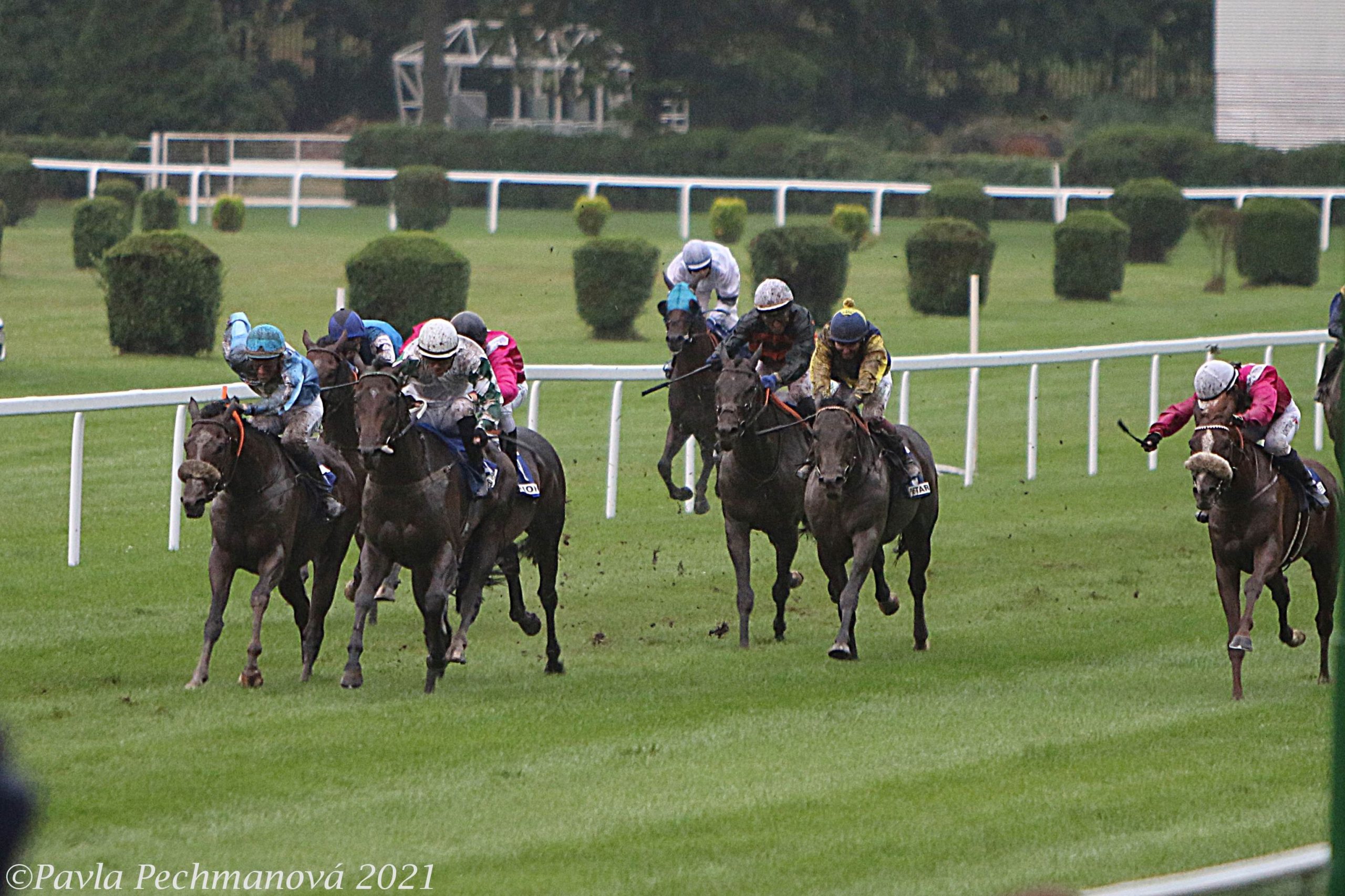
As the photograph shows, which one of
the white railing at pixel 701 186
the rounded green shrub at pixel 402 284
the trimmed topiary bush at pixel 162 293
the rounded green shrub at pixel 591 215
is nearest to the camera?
the trimmed topiary bush at pixel 162 293

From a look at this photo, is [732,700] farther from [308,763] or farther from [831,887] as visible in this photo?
[831,887]

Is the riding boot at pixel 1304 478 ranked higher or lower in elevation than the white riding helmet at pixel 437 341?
lower

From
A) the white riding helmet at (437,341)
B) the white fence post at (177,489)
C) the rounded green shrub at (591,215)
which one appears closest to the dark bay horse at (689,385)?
the white fence post at (177,489)

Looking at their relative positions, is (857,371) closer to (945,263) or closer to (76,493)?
(76,493)

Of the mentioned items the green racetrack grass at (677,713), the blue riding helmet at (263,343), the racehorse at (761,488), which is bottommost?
the green racetrack grass at (677,713)

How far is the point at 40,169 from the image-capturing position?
34531mm

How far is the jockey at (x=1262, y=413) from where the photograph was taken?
809 cm

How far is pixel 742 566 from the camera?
9570 mm

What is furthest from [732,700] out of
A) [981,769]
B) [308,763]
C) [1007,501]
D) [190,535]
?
[1007,501]

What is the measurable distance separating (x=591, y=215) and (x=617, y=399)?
16099 millimetres

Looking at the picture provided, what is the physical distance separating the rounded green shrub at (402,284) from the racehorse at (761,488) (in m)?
9.40

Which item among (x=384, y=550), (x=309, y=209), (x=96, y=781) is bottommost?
(x=96, y=781)

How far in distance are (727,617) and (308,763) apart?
12.7 ft

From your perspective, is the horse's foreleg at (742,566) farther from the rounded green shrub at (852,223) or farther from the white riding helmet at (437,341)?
the rounded green shrub at (852,223)
